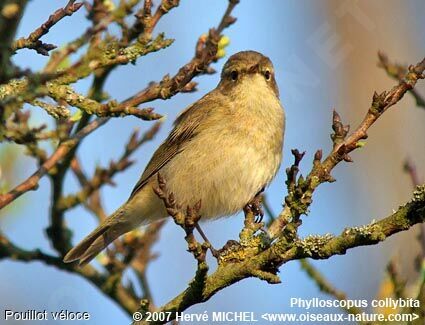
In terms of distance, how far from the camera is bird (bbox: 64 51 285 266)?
474 centimetres

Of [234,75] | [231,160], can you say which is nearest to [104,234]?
[231,160]

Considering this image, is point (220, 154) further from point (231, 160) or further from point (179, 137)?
point (179, 137)

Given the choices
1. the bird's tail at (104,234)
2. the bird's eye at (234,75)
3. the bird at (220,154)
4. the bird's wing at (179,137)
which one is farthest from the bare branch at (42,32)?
the bird's eye at (234,75)

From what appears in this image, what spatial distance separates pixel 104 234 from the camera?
5.01m

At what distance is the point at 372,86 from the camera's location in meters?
8.23

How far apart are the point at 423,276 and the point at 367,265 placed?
3.40 m

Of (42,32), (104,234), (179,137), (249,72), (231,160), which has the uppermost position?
(249,72)

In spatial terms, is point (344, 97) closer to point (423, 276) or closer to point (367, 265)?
point (367, 265)

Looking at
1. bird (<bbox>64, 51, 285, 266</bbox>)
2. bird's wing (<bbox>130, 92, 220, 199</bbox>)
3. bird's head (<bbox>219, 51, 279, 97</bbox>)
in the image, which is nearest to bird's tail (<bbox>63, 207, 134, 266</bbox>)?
bird (<bbox>64, 51, 285, 266</bbox>)

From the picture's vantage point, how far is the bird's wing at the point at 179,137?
17.3ft

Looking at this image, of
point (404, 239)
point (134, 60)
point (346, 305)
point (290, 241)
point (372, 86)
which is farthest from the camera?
point (372, 86)

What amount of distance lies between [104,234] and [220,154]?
3.12 feet

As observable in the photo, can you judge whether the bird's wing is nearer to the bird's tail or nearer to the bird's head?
the bird's head

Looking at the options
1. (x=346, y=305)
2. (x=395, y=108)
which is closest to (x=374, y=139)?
(x=395, y=108)
